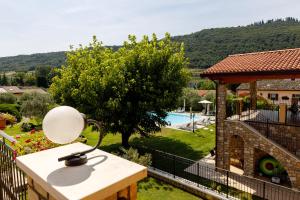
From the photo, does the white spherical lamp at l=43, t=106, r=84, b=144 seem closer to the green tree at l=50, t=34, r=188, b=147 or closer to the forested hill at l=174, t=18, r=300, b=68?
the green tree at l=50, t=34, r=188, b=147

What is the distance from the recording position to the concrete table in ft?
5.03

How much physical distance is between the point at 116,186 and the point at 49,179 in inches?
21.1

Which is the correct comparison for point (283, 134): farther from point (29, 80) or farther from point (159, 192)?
point (29, 80)

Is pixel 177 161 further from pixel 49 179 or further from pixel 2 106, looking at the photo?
pixel 2 106

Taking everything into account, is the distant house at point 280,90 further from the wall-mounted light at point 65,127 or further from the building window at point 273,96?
the wall-mounted light at point 65,127

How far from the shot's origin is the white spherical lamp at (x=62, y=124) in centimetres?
197

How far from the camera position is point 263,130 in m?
11.5

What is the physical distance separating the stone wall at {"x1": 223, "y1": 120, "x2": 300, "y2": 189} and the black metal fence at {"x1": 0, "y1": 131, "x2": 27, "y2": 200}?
10727mm

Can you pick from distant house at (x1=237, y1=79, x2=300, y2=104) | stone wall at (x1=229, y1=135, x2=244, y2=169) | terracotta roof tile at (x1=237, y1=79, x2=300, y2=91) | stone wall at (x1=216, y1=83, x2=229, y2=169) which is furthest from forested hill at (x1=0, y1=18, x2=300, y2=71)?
stone wall at (x1=216, y1=83, x2=229, y2=169)

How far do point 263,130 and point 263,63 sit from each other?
3.52 metres

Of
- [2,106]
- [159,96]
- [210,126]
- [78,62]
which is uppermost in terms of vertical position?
[78,62]

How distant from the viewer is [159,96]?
1407 cm

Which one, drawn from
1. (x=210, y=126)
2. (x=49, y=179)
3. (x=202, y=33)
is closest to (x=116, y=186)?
(x=49, y=179)

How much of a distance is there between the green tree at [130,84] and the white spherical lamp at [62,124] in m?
10.9
